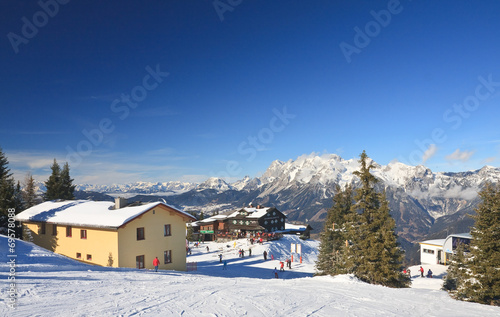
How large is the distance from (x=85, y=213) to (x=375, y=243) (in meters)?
26.3

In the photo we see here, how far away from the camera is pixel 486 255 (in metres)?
A: 17.5

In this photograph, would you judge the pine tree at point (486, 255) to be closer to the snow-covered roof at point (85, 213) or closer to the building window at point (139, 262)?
the snow-covered roof at point (85, 213)

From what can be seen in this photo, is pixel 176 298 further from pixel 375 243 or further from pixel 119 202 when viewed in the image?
pixel 119 202

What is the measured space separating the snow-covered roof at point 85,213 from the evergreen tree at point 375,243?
16.5 m

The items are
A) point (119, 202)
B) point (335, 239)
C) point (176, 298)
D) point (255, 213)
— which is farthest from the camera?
point (255, 213)

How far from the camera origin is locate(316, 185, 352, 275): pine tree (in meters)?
31.4

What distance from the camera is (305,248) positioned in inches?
2424

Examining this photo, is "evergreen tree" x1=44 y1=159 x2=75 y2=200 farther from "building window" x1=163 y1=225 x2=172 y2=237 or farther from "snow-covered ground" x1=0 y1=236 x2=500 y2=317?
"snow-covered ground" x1=0 y1=236 x2=500 y2=317

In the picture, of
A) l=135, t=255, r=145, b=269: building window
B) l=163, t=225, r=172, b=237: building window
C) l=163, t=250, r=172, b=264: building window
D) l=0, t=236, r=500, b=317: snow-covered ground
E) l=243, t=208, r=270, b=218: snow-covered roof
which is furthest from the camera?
l=243, t=208, r=270, b=218: snow-covered roof

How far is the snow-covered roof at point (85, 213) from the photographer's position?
27.2 meters

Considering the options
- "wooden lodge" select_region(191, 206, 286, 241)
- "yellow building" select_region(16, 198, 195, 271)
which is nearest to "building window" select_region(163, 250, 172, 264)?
"yellow building" select_region(16, 198, 195, 271)

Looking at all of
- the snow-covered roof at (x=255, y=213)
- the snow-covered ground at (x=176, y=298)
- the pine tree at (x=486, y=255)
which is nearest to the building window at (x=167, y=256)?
the snow-covered ground at (x=176, y=298)

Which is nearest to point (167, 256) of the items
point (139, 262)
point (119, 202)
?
point (139, 262)

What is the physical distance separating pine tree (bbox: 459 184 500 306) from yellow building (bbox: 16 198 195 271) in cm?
2398
